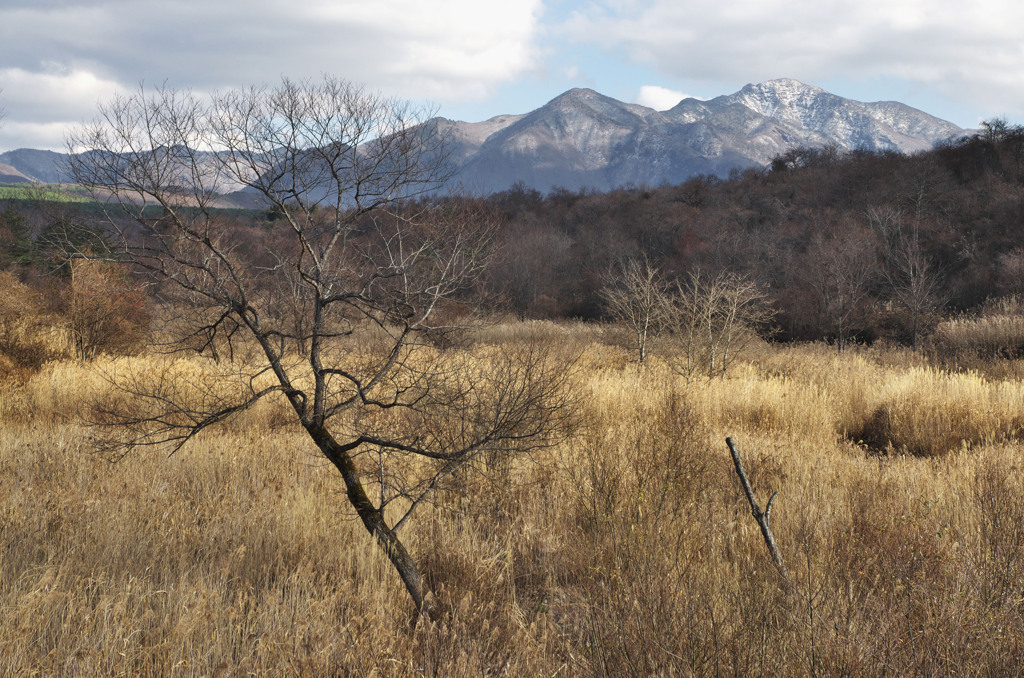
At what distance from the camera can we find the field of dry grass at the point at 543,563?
303 centimetres

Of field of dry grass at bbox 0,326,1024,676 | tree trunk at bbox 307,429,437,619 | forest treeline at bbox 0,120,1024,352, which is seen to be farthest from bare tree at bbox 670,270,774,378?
tree trunk at bbox 307,429,437,619

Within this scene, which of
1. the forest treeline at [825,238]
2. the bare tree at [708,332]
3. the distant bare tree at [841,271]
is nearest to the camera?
the bare tree at [708,332]

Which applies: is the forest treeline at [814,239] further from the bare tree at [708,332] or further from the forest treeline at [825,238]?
the bare tree at [708,332]

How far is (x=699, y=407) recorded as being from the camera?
10109 millimetres

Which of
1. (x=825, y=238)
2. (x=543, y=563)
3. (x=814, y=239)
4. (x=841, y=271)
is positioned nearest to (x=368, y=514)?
(x=543, y=563)

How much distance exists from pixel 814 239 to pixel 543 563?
116ft

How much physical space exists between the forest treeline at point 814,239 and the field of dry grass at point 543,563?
13.7 m

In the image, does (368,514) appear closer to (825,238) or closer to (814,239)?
(814,239)

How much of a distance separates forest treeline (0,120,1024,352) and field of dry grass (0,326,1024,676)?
1367 centimetres

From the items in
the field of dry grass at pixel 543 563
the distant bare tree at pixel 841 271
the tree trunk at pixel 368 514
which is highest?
the distant bare tree at pixel 841 271

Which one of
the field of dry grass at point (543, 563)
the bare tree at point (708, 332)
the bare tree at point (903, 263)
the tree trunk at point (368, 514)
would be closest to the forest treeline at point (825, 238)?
the bare tree at point (903, 263)

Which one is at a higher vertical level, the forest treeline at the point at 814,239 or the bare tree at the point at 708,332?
the forest treeline at the point at 814,239

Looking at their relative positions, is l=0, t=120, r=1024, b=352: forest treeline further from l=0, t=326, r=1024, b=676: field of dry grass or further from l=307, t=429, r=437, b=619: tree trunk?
l=307, t=429, r=437, b=619: tree trunk

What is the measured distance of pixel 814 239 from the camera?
35.2 meters
